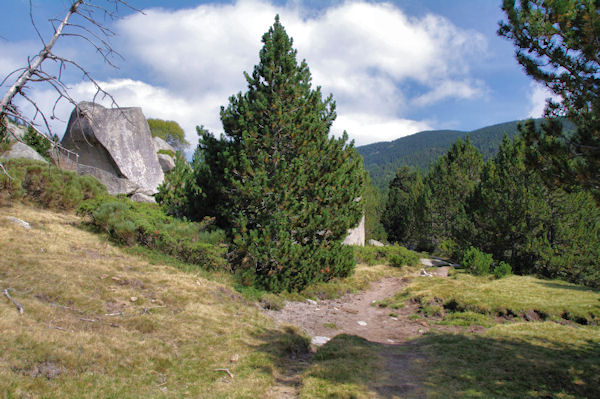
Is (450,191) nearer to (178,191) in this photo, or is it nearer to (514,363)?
(178,191)

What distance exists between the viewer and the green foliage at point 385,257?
1823cm

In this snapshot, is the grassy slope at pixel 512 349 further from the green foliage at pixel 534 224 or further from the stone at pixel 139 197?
the stone at pixel 139 197

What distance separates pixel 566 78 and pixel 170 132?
39382 mm

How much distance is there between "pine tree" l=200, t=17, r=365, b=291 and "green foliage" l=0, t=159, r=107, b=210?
16.7 feet

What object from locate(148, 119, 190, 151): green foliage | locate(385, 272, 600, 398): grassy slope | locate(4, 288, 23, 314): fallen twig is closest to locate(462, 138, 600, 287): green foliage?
locate(385, 272, 600, 398): grassy slope

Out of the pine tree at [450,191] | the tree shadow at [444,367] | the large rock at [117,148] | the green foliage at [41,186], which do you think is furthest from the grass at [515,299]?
the pine tree at [450,191]

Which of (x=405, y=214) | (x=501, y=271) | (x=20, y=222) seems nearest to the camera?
(x=20, y=222)

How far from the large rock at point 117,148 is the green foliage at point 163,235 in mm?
7320

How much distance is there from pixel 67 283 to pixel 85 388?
300 cm

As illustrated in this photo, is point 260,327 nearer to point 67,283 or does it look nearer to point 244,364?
point 244,364

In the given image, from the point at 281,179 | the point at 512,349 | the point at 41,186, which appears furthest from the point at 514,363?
the point at 41,186

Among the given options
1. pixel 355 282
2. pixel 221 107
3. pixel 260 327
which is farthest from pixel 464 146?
pixel 260 327

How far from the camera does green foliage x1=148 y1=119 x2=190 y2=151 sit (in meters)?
37.9

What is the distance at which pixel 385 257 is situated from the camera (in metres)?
19.7
